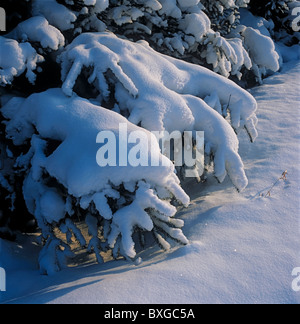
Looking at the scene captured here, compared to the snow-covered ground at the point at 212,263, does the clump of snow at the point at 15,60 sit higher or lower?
higher

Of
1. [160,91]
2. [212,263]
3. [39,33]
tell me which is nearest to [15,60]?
[39,33]

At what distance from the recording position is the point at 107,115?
336 centimetres

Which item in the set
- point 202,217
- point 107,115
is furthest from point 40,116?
point 202,217

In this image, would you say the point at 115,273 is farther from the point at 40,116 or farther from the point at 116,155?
the point at 40,116

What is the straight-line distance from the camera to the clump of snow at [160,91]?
3646 mm

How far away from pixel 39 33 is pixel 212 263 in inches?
134

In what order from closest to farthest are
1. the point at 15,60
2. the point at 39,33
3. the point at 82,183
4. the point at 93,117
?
the point at 82,183
the point at 93,117
the point at 15,60
the point at 39,33

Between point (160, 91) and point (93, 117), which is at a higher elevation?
point (160, 91)

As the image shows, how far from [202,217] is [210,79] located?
192 cm

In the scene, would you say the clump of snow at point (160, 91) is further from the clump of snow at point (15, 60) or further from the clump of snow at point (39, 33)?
the clump of snow at point (15, 60)

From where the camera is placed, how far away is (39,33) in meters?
4.09

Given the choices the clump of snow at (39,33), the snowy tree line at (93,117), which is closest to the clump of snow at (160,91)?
the snowy tree line at (93,117)

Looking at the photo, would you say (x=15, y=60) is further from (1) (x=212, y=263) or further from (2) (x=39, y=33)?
(1) (x=212, y=263)

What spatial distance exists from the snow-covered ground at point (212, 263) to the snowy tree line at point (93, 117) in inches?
8.5
